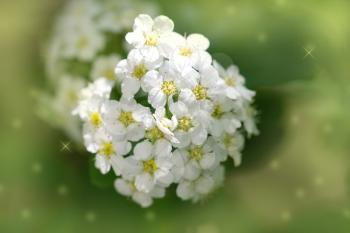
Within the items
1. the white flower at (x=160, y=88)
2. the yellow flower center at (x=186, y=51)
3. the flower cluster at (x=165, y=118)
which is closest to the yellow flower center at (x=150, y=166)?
the flower cluster at (x=165, y=118)

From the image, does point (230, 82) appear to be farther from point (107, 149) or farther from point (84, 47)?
point (84, 47)

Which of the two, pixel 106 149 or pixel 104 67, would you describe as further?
pixel 104 67

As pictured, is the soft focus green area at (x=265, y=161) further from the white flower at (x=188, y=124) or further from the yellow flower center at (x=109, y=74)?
the white flower at (x=188, y=124)

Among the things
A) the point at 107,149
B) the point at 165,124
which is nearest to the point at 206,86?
the point at 165,124

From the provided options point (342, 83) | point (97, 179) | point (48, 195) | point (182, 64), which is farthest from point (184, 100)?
point (48, 195)

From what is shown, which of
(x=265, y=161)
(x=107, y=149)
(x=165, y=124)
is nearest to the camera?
(x=165, y=124)
